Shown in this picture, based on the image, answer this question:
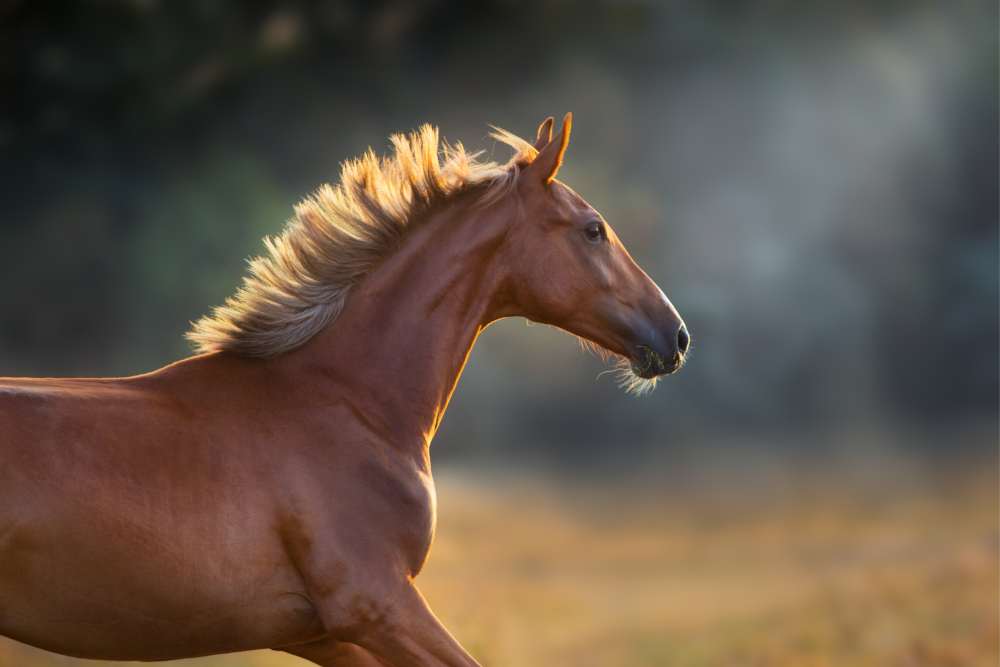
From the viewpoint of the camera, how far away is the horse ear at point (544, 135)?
4.60m

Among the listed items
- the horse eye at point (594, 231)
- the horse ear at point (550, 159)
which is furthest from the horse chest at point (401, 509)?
the horse ear at point (550, 159)

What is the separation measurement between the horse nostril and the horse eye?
513 millimetres

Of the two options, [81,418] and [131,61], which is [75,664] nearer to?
[81,418]

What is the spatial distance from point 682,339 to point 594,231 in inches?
23.8

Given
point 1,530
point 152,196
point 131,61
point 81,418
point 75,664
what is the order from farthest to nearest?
1. point 152,196
2. point 131,61
3. point 75,664
4. point 81,418
5. point 1,530

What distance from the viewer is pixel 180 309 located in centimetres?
1435

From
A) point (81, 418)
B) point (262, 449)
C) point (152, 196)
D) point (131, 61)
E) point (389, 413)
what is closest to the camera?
point (81, 418)

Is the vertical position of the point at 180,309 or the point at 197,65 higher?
the point at 197,65

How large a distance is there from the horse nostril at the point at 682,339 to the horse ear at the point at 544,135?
39.3 inches

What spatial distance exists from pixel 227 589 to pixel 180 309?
11.4 m

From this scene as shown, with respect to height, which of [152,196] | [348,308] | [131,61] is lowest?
[348,308]

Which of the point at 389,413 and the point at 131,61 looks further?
the point at 131,61

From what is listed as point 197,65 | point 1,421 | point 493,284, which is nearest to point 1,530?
point 1,421

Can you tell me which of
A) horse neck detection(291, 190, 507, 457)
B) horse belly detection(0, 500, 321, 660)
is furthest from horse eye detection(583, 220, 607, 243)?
horse belly detection(0, 500, 321, 660)
